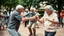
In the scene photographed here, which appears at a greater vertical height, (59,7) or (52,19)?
(52,19)

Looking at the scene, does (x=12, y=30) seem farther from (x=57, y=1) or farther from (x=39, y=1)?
(x=39, y=1)

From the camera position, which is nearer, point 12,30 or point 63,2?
point 12,30

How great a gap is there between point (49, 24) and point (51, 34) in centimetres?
31

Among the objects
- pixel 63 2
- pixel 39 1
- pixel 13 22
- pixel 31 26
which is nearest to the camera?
pixel 13 22

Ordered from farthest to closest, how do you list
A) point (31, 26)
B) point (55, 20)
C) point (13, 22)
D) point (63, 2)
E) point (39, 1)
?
point (39, 1) < point (63, 2) < point (31, 26) < point (13, 22) < point (55, 20)

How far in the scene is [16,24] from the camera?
8.45 meters

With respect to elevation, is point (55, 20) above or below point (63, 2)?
above

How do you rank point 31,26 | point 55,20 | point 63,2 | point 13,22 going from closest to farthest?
point 55,20 → point 13,22 → point 31,26 → point 63,2

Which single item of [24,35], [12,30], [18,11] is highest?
[18,11]

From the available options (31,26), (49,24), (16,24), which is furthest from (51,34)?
(31,26)

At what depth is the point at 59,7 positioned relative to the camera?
78.5ft

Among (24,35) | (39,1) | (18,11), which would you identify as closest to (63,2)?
(39,1)

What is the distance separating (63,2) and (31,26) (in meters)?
10.1

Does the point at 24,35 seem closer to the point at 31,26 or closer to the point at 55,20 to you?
the point at 31,26
